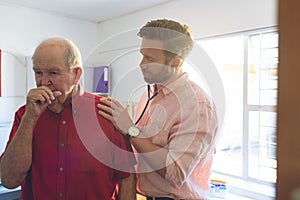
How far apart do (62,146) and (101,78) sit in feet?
9.02

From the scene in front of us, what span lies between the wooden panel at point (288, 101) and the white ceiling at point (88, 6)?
2945 millimetres

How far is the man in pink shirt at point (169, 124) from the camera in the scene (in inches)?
43.8

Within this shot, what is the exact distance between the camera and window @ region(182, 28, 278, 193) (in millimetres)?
2480

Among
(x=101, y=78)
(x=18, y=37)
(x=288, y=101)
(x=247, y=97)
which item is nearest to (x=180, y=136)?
(x=288, y=101)

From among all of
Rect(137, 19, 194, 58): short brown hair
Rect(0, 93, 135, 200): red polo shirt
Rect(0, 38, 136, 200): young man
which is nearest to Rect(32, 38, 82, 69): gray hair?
Rect(0, 38, 136, 200): young man

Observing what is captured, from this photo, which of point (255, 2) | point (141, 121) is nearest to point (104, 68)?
point (255, 2)

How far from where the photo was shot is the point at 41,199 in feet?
3.63

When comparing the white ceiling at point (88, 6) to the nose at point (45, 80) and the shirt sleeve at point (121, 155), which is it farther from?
the shirt sleeve at point (121, 155)

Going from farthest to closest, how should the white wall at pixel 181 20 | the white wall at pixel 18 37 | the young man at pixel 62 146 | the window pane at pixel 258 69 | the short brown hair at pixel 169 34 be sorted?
1. the white wall at pixel 18 37
2. the window pane at pixel 258 69
3. the white wall at pixel 181 20
4. the short brown hair at pixel 169 34
5. the young man at pixel 62 146

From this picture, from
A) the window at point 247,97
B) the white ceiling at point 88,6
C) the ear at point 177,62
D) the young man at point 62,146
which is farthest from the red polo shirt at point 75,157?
the white ceiling at point 88,6

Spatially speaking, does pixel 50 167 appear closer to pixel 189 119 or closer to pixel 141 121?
pixel 141 121

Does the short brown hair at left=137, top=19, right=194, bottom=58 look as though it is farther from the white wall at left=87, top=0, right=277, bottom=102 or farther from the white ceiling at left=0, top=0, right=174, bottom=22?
the white ceiling at left=0, top=0, right=174, bottom=22

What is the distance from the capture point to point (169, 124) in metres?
1.17

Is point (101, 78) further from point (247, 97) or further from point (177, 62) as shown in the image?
point (177, 62)
